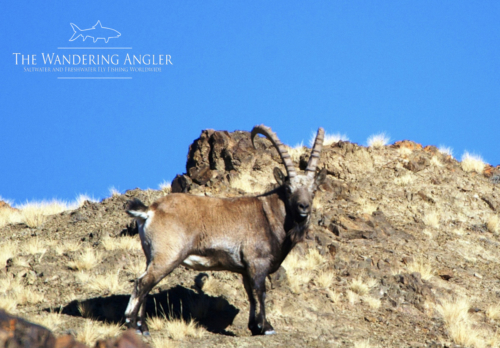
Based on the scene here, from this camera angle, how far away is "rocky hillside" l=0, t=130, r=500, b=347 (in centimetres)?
1041

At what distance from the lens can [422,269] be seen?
45.8 feet

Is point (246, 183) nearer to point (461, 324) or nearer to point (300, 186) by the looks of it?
point (300, 186)

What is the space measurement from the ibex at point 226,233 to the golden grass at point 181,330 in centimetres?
49

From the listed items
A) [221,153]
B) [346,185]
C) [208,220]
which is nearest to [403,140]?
[346,185]

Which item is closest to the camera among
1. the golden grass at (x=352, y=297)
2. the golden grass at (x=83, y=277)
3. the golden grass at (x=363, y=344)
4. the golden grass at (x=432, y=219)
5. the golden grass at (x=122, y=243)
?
the golden grass at (x=363, y=344)

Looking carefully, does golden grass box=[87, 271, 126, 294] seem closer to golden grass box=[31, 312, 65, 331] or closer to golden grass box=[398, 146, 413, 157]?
golden grass box=[31, 312, 65, 331]

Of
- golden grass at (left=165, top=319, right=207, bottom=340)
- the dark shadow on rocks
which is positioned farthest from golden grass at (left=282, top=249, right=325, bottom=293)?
golden grass at (left=165, top=319, right=207, bottom=340)

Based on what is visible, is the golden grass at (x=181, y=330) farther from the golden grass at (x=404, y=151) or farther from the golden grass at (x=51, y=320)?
the golden grass at (x=404, y=151)

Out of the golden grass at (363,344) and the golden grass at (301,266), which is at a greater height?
the golden grass at (301,266)

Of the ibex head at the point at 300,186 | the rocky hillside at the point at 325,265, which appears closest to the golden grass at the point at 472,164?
the rocky hillside at the point at 325,265

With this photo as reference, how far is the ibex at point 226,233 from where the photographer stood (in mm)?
8750

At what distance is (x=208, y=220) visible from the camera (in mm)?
9266

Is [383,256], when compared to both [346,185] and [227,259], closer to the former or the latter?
[346,185]

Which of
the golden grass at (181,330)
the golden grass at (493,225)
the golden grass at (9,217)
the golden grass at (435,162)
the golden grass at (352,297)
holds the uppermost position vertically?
the golden grass at (435,162)
